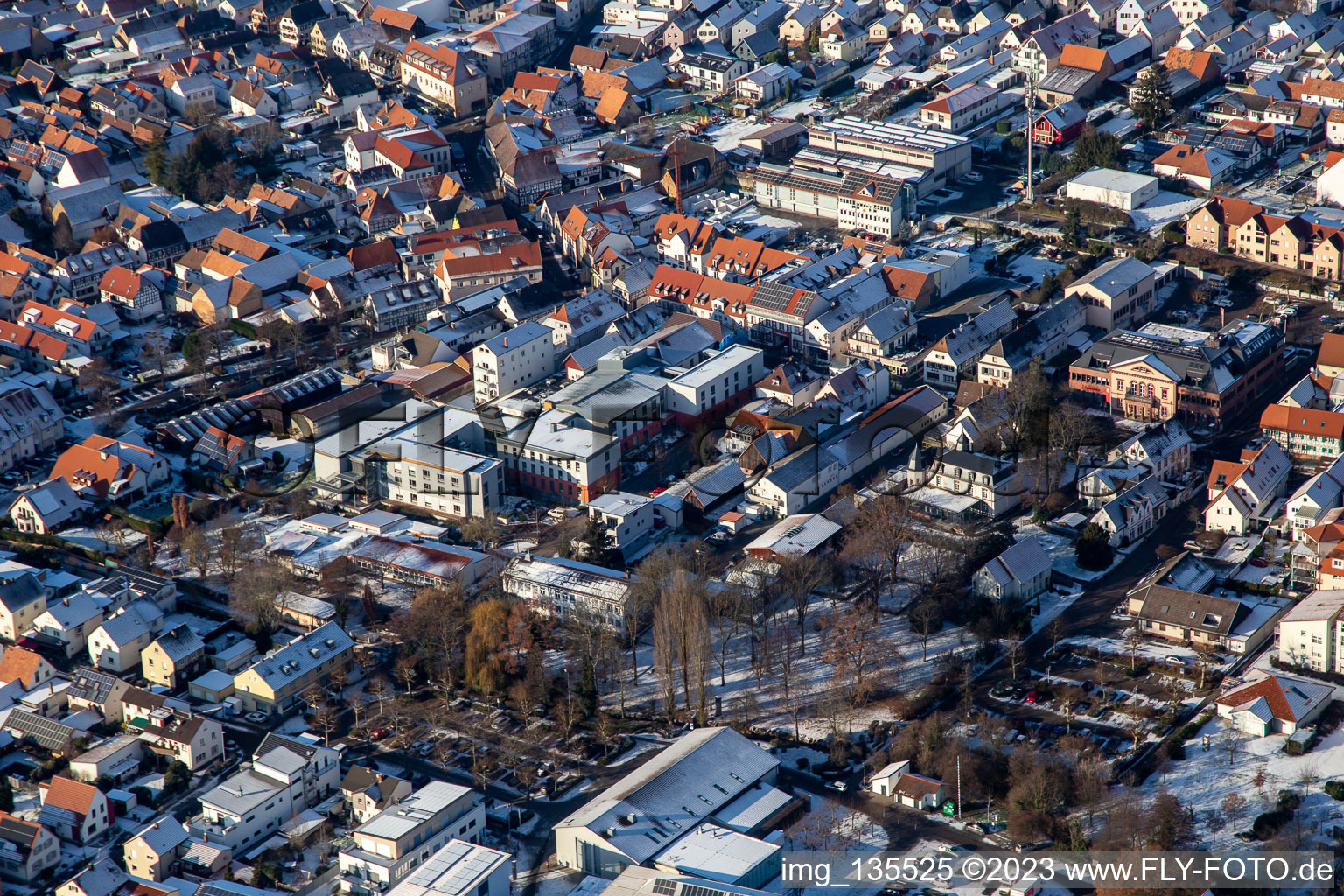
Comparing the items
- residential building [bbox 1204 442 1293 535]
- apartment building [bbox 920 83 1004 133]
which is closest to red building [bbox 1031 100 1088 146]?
apartment building [bbox 920 83 1004 133]

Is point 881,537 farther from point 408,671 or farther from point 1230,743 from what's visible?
point 408,671

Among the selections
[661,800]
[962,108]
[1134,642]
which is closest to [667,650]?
[661,800]

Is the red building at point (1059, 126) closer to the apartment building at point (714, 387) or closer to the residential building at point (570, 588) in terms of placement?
the apartment building at point (714, 387)

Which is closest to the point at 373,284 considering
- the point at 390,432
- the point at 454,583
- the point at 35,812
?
the point at 390,432

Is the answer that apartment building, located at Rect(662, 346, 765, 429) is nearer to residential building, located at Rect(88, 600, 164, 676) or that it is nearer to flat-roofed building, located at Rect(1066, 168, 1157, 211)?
residential building, located at Rect(88, 600, 164, 676)

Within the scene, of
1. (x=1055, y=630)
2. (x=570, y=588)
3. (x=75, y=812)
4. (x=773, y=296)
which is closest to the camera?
(x=75, y=812)

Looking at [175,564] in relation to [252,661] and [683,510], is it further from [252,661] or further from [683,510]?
[683,510]
